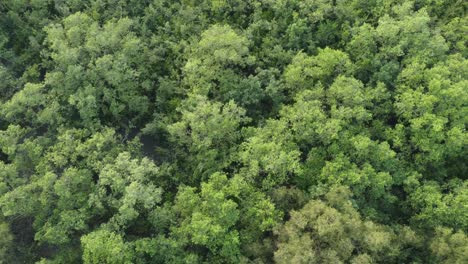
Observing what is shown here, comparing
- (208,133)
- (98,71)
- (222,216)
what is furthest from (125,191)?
(98,71)

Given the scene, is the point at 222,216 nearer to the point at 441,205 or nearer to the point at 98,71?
the point at 441,205

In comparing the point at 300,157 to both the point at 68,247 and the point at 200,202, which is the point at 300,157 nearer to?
the point at 200,202

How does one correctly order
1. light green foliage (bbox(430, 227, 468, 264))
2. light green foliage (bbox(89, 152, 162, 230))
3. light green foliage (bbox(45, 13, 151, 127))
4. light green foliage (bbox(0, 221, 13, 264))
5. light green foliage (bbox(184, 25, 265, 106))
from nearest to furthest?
1. light green foliage (bbox(430, 227, 468, 264))
2. light green foliage (bbox(89, 152, 162, 230))
3. light green foliage (bbox(0, 221, 13, 264))
4. light green foliage (bbox(45, 13, 151, 127))
5. light green foliage (bbox(184, 25, 265, 106))

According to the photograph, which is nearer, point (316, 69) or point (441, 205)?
point (441, 205)

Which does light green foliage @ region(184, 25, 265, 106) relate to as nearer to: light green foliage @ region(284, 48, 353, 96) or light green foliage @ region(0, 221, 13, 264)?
light green foliage @ region(284, 48, 353, 96)

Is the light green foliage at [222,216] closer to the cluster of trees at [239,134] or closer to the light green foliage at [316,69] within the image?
the cluster of trees at [239,134]

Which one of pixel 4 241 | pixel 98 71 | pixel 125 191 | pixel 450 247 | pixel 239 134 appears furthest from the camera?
pixel 98 71

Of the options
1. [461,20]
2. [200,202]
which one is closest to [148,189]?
[200,202]

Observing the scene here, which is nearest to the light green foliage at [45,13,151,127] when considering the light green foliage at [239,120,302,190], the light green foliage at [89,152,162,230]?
the light green foliage at [89,152,162,230]

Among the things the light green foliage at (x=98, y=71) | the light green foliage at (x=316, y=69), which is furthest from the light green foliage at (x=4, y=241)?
the light green foliage at (x=316, y=69)
